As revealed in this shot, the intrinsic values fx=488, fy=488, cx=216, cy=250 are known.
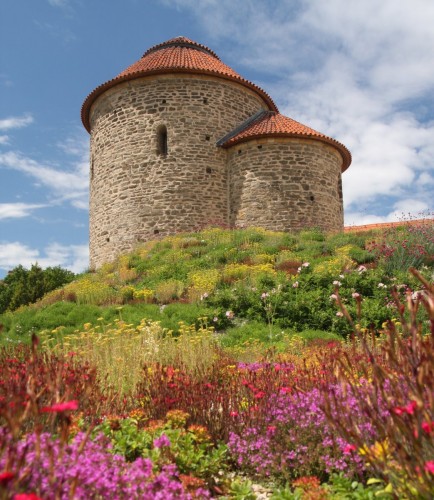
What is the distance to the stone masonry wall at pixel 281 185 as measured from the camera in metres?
17.8

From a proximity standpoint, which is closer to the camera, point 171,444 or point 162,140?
point 171,444

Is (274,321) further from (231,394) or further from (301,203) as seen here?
(301,203)

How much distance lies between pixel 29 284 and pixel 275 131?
1025 centimetres

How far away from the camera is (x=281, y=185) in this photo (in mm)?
17812

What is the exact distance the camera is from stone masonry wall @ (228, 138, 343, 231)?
17812 millimetres

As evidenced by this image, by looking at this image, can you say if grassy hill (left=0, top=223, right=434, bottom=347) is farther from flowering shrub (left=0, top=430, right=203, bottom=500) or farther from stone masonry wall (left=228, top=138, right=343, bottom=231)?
flowering shrub (left=0, top=430, right=203, bottom=500)

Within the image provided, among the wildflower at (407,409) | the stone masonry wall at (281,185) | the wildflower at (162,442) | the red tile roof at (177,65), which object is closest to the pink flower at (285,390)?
the wildflower at (162,442)

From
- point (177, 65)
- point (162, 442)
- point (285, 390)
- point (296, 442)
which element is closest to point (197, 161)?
point (177, 65)

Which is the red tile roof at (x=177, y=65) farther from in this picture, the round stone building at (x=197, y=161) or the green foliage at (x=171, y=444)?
the green foliage at (x=171, y=444)

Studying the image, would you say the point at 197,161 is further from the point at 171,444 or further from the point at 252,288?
the point at 171,444

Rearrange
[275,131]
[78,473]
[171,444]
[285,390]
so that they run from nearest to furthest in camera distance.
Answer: [78,473] < [171,444] < [285,390] < [275,131]

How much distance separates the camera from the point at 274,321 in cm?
959

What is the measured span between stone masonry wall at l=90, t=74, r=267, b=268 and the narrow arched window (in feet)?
0.50

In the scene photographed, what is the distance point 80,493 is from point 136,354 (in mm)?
3496
